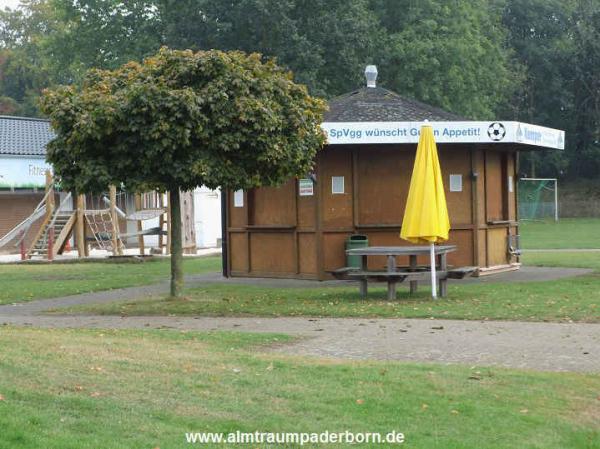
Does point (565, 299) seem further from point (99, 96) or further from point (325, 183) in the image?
point (99, 96)

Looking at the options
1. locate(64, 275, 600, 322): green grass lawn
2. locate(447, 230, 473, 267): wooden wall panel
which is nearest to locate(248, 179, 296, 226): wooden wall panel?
locate(64, 275, 600, 322): green grass lawn

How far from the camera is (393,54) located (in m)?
50.8

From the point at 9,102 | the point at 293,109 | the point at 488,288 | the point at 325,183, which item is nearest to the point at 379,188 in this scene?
the point at 325,183

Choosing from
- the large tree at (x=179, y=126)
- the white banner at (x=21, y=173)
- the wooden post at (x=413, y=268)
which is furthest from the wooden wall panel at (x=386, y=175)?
the white banner at (x=21, y=173)

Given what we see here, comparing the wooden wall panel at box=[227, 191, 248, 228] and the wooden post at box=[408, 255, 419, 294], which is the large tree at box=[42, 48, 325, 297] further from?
the wooden wall panel at box=[227, 191, 248, 228]

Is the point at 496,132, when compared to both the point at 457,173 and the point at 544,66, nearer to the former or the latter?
the point at 457,173

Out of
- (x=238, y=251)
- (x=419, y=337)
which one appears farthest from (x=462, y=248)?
(x=419, y=337)

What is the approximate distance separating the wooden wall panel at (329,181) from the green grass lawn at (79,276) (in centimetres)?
417

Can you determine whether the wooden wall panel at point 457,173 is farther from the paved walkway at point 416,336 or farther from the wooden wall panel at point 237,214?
the paved walkway at point 416,336

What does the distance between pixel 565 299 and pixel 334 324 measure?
4388 millimetres

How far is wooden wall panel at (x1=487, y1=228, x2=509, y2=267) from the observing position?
22.1m

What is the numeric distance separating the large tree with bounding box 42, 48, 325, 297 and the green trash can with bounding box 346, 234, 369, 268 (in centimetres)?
466

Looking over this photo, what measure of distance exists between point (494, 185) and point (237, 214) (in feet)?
18.4

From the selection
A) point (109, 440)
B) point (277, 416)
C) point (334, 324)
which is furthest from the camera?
point (334, 324)
